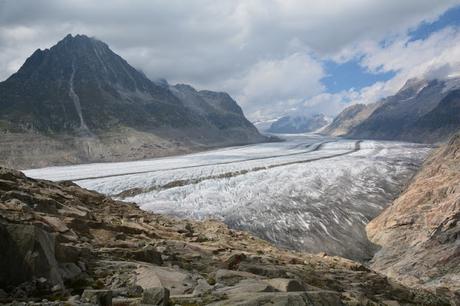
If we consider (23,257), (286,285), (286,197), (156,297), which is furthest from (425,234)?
(23,257)

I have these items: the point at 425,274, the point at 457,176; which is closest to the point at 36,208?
the point at 425,274

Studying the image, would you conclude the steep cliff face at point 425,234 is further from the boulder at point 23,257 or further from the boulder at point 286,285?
the boulder at point 23,257

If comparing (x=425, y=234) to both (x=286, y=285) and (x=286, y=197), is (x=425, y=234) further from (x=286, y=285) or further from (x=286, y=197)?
(x=286, y=285)

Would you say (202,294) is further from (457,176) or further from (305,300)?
(457,176)

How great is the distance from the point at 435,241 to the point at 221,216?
26.1 meters

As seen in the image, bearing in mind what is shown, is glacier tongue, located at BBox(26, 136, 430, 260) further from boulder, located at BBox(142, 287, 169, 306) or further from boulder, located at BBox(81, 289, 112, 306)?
boulder, located at BBox(81, 289, 112, 306)

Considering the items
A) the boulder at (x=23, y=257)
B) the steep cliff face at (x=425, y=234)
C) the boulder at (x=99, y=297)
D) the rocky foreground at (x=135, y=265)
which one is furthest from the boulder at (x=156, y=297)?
the steep cliff face at (x=425, y=234)

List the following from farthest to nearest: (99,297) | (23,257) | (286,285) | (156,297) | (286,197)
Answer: (286,197), (286,285), (23,257), (156,297), (99,297)

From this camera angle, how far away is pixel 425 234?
47938 millimetres

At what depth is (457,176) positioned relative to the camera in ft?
187

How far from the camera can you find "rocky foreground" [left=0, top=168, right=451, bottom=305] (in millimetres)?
12500

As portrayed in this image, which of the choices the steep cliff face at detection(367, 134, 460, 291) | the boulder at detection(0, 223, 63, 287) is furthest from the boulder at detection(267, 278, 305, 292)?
the steep cliff face at detection(367, 134, 460, 291)

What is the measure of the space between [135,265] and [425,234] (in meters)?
39.2

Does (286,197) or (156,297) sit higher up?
(156,297)
